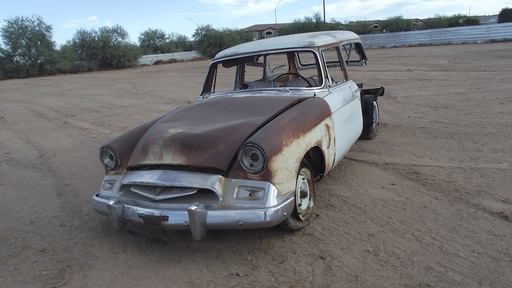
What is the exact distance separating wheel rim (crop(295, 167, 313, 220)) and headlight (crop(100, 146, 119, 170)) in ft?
5.39

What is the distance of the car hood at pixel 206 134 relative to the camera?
3.07 meters

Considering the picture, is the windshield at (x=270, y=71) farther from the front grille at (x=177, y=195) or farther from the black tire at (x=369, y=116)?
the front grille at (x=177, y=195)

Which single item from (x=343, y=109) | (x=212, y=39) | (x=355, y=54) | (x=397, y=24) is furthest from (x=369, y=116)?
(x=397, y=24)

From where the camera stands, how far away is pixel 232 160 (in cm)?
305

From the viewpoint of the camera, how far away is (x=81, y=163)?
596 centimetres

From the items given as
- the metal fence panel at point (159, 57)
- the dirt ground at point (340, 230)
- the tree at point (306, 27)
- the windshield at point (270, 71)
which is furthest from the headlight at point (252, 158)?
the tree at point (306, 27)

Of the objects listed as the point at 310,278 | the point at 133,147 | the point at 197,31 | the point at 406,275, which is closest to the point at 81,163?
the point at 133,147

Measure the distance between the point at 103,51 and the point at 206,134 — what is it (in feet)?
95.0

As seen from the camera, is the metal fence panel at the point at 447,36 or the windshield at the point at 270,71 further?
the metal fence panel at the point at 447,36

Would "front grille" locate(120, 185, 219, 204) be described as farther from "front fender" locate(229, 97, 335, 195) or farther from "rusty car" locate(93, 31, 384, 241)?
"front fender" locate(229, 97, 335, 195)

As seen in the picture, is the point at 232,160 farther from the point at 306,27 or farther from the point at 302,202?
the point at 306,27

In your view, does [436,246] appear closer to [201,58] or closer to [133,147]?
[133,147]

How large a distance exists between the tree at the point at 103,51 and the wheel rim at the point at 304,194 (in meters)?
28.4

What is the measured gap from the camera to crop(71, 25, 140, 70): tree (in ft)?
95.5
